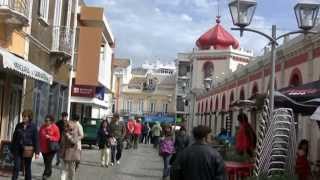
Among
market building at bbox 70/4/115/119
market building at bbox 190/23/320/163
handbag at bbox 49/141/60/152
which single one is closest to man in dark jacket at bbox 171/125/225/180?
handbag at bbox 49/141/60/152

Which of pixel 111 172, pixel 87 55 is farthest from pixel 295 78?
pixel 87 55

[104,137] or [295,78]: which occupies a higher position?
[295,78]

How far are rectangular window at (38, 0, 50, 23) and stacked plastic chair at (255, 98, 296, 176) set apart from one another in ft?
35.1

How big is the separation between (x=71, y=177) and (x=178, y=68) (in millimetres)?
83636

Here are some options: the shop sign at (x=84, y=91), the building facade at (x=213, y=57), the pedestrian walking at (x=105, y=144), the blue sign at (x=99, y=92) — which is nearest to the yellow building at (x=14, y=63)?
the pedestrian walking at (x=105, y=144)

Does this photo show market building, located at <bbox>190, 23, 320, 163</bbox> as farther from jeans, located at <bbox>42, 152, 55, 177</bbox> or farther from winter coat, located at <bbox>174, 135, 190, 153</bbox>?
jeans, located at <bbox>42, 152, 55, 177</bbox>

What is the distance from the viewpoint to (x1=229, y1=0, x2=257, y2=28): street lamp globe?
1393 centimetres

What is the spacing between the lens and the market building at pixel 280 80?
2286 cm

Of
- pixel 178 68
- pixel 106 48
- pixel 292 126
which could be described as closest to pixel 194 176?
pixel 292 126

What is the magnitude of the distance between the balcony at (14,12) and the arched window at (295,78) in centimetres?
1158

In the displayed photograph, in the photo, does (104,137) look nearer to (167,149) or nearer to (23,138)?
(167,149)

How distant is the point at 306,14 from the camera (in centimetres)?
1414

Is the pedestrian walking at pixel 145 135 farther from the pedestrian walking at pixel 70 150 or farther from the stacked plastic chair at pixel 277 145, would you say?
the stacked plastic chair at pixel 277 145

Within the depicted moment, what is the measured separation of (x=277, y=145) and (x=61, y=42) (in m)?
13.7
